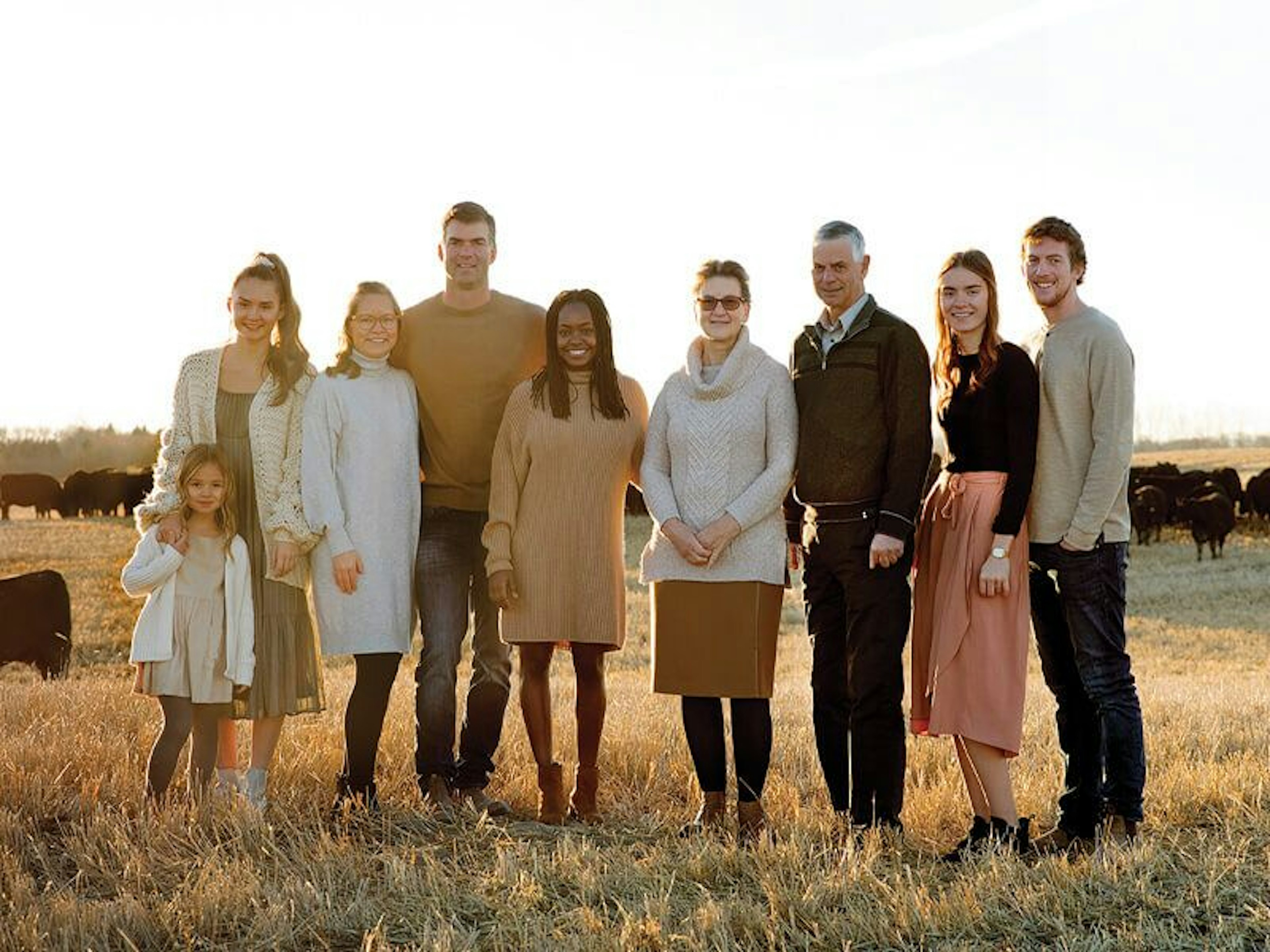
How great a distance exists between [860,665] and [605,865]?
137 cm

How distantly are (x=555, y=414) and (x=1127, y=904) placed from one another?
2994mm

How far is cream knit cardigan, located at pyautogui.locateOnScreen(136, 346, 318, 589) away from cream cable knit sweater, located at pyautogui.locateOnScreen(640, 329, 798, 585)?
5.22ft

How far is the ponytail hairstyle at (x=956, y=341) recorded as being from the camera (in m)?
5.30

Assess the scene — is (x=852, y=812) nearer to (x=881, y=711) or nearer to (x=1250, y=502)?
(x=881, y=711)

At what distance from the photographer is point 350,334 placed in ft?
20.0

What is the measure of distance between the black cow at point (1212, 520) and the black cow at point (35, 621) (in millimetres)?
26602

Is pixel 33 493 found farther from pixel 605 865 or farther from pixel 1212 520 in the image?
pixel 605 865

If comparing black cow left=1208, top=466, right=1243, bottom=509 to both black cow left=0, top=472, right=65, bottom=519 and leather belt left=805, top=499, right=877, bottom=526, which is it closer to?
leather belt left=805, top=499, right=877, bottom=526

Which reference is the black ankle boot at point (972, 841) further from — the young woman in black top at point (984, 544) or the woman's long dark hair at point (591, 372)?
the woman's long dark hair at point (591, 372)

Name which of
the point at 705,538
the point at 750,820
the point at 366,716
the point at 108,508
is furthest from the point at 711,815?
the point at 108,508

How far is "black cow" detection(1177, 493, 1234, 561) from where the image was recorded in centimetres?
3195

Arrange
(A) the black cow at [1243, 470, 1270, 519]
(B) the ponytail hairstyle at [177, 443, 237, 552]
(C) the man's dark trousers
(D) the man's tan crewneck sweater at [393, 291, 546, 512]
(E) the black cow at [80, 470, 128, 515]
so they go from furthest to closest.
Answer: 1. (E) the black cow at [80, 470, 128, 515]
2. (A) the black cow at [1243, 470, 1270, 519]
3. (D) the man's tan crewneck sweater at [393, 291, 546, 512]
4. (B) the ponytail hairstyle at [177, 443, 237, 552]
5. (C) the man's dark trousers

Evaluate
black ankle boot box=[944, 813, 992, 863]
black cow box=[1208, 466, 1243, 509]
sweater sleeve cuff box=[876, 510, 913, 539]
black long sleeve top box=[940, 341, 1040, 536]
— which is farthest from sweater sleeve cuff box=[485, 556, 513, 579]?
black cow box=[1208, 466, 1243, 509]

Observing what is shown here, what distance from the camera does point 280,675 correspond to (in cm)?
599
